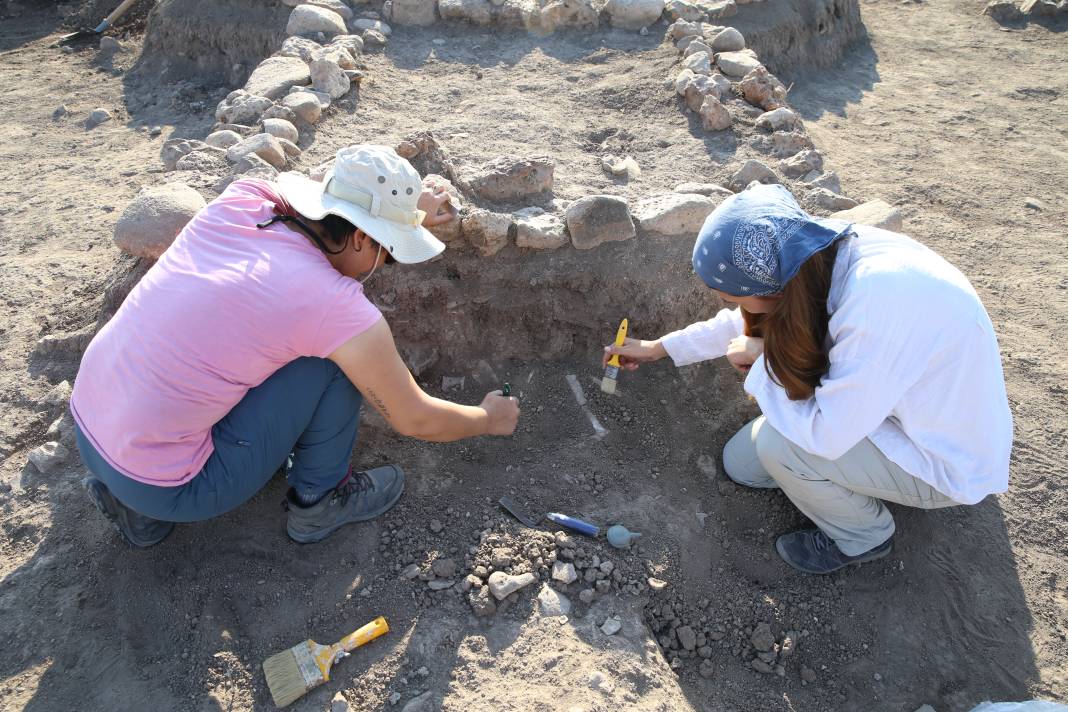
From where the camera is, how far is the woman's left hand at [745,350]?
2.65m

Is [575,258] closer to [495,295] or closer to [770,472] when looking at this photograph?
[495,295]

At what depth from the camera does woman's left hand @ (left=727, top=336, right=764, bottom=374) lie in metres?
2.65

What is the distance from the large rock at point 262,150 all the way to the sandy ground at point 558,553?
0.21 meters

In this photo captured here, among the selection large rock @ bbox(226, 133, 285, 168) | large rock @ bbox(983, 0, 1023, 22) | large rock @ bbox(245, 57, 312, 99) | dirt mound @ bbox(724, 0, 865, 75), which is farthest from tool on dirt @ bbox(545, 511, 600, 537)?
large rock @ bbox(983, 0, 1023, 22)

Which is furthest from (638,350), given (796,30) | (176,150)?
(796,30)

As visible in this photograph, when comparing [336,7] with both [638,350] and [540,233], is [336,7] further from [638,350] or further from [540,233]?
[638,350]

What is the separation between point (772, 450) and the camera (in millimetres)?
2672

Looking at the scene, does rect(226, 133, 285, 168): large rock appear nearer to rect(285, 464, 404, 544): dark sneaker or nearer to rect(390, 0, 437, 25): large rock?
rect(285, 464, 404, 544): dark sneaker

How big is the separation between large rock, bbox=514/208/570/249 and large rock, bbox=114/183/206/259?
4.66 feet

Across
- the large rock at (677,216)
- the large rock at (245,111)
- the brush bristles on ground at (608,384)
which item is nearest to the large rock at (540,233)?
the large rock at (677,216)

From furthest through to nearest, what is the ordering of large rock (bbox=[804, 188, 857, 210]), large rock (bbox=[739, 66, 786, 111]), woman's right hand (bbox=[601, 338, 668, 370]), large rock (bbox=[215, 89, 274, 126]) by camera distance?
large rock (bbox=[739, 66, 786, 111])
large rock (bbox=[215, 89, 274, 126])
large rock (bbox=[804, 188, 857, 210])
woman's right hand (bbox=[601, 338, 668, 370])

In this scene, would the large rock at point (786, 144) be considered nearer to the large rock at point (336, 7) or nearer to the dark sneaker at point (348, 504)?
the dark sneaker at point (348, 504)

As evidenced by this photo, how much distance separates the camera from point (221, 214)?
7.21 feet

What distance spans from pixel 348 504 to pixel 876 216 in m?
2.74
